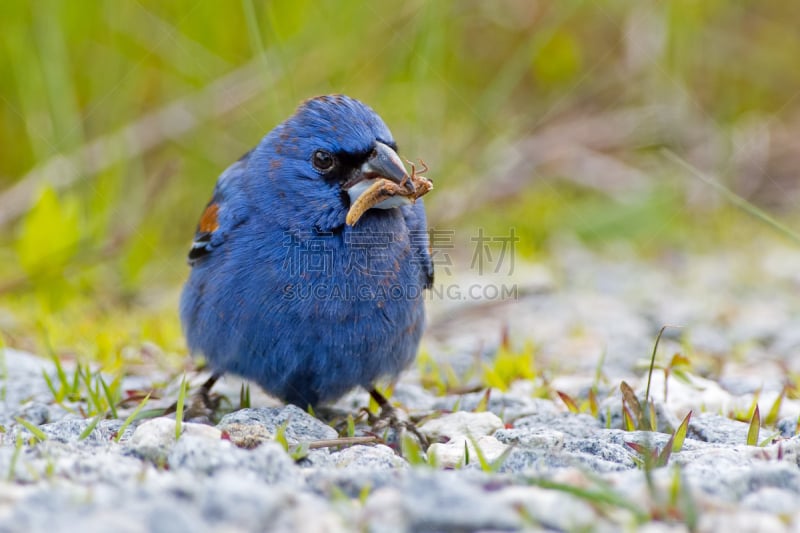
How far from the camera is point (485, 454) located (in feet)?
8.63

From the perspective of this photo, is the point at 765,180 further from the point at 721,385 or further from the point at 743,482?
the point at 743,482

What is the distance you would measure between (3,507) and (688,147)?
6.50 m

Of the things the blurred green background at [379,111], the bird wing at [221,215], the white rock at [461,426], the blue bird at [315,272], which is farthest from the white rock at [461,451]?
the blurred green background at [379,111]

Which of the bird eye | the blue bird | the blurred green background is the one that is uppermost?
the blurred green background

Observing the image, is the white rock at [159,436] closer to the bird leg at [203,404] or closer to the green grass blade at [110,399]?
the green grass blade at [110,399]

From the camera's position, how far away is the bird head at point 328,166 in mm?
3199

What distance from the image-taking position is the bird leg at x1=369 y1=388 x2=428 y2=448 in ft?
10.0

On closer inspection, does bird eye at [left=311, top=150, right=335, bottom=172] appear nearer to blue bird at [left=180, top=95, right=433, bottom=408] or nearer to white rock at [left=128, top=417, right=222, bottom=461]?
blue bird at [left=180, top=95, right=433, bottom=408]

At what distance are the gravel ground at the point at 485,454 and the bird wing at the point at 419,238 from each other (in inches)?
19.4

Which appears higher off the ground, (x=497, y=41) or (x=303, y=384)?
(x=497, y=41)

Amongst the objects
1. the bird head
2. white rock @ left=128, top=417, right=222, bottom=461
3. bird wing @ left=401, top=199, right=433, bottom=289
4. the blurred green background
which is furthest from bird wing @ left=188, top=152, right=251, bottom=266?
white rock @ left=128, top=417, right=222, bottom=461

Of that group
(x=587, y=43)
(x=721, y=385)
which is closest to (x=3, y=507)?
(x=721, y=385)

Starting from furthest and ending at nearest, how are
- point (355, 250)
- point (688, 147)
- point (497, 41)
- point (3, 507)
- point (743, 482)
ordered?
point (497, 41) < point (688, 147) < point (355, 250) < point (743, 482) < point (3, 507)

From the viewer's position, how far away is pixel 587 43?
819 centimetres
